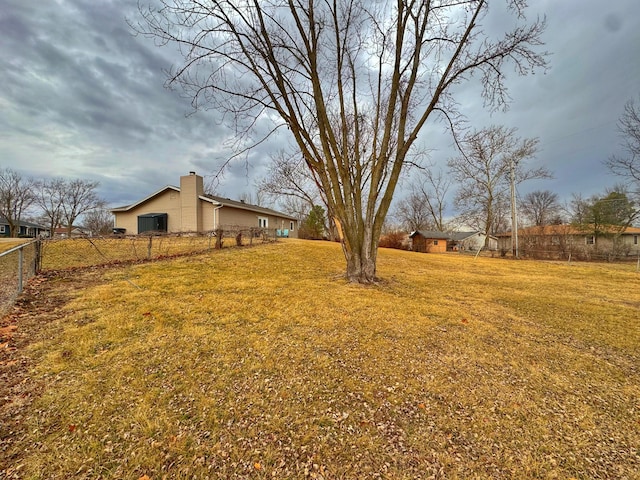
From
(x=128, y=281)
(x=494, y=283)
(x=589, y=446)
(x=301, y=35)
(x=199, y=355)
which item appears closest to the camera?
(x=589, y=446)

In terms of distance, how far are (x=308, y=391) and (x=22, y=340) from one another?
3672 mm

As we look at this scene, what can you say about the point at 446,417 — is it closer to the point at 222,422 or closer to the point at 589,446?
the point at 589,446

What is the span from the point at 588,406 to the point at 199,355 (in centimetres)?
397

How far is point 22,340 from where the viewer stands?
10.8 feet

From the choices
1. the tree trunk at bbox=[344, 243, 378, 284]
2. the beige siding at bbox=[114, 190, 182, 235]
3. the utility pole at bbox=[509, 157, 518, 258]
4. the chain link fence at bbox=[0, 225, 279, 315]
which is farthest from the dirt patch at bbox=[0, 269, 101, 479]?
the utility pole at bbox=[509, 157, 518, 258]

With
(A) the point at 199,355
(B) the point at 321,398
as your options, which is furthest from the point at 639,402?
(A) the point at 199,355

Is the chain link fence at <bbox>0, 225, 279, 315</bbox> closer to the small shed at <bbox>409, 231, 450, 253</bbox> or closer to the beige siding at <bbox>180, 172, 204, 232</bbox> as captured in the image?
the beige siding at <bbox>180, 172, 204, 232</bbox>

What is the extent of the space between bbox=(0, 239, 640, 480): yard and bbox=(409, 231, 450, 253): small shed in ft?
94.4

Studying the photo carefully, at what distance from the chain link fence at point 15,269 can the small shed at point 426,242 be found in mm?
32593

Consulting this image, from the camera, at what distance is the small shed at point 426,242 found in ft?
108

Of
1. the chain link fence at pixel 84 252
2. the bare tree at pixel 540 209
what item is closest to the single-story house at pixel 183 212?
the chain link fence at pixel 84 252

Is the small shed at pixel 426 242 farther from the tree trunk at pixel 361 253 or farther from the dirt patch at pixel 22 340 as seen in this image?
the dirt patch at pixel 22 340

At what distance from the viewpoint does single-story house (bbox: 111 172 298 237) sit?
62.8 ft

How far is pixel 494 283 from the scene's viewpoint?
8562 millimetres
